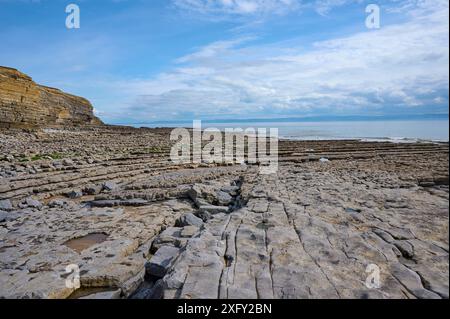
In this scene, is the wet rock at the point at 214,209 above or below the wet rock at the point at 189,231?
above

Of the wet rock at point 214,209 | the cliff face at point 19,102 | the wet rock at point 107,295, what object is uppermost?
the cliff face at point 19,102

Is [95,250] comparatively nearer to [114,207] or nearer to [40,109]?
[114,207]

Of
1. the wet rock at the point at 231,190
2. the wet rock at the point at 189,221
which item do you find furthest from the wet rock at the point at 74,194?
the wet rock at the point at 189,221

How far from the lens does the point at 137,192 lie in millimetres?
11578

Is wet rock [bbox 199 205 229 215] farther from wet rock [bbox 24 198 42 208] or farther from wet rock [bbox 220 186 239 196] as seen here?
wet rock [bbox 24 198 42 208]

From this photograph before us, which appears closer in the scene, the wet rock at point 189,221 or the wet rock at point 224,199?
the wet rock at point 189,221

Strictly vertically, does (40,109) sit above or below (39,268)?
above

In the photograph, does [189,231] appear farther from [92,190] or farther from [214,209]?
[92,190]

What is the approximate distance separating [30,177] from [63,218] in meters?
5.68

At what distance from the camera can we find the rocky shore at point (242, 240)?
385cm

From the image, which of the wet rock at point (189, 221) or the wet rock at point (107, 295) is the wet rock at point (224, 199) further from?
the wet rock at point (107, 295)

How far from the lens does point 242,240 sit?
5.28 m

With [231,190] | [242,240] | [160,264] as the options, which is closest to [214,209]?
[231,190]

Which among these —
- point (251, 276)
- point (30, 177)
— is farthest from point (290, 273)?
point (30, 177)
